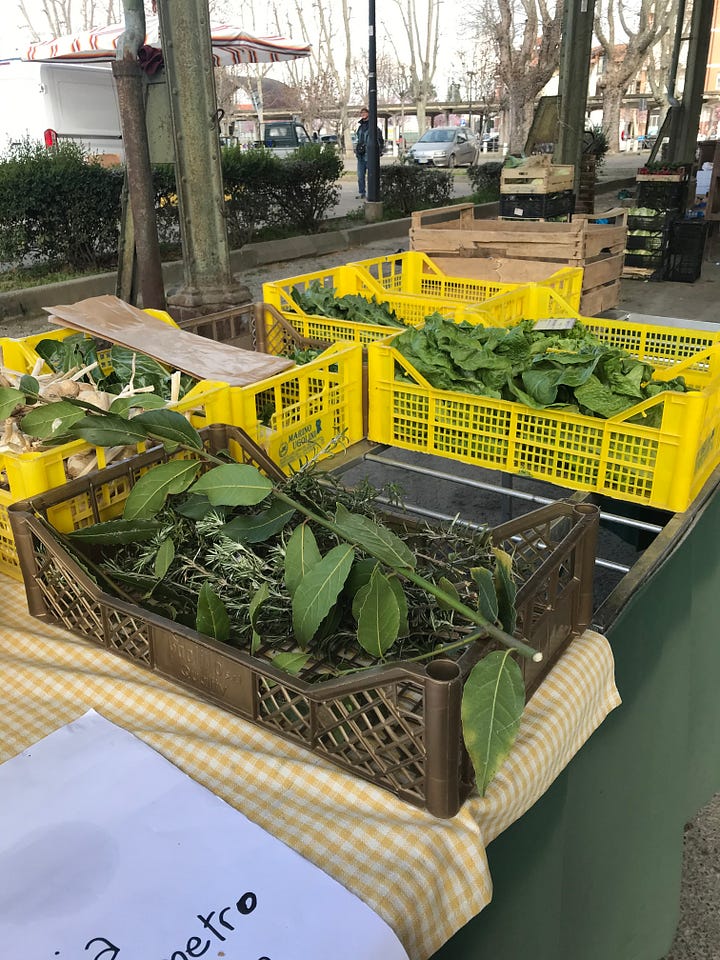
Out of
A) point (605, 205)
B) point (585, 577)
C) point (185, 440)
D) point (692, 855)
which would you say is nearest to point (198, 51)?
point (185, 440)

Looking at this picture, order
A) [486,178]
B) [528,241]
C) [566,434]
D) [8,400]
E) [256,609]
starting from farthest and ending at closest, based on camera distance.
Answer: [486,178] < [528,241] < [566,434] < [8,400] < [256,609]

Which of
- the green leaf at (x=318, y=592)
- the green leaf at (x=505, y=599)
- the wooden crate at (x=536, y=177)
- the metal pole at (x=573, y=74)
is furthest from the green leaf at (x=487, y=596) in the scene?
the metal pole at (x=573, y=74)

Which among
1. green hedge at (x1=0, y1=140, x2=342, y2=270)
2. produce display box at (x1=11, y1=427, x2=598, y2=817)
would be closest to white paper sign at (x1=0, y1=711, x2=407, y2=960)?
produce display box at (x1=11, y1=427, x2=598, y2=817)

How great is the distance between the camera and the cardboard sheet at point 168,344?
2814 millimetres

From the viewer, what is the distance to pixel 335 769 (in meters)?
1.38

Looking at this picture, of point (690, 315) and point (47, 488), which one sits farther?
point (690, 315)

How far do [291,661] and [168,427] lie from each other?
0.69 m

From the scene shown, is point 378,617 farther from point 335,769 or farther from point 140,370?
point 140,370

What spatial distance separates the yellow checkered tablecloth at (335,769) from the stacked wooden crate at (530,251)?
15.7ft

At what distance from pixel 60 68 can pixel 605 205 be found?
545 inches

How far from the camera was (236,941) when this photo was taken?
1.08 m

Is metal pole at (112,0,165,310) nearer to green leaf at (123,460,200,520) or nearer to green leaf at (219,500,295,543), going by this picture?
green leaf at (123,460,200,520)

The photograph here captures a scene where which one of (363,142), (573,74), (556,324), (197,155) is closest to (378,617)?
(556,324)

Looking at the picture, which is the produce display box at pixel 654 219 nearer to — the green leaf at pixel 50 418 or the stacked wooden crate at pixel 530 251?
the stacked wooden crate at pixel 530 251
